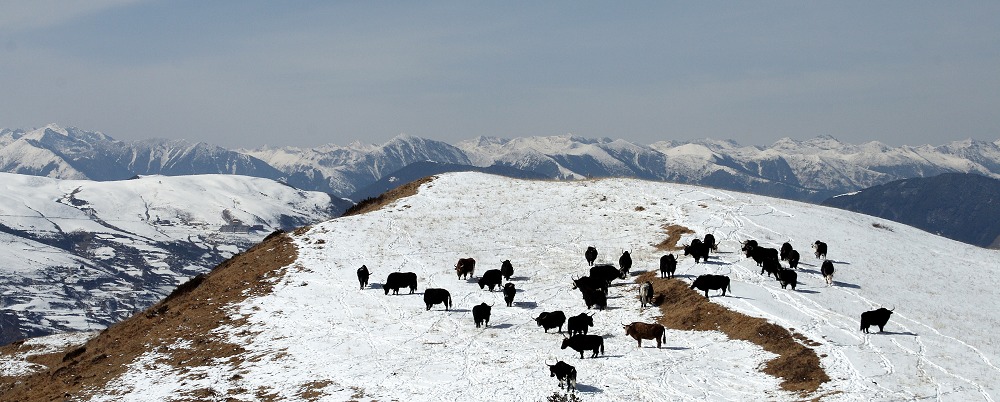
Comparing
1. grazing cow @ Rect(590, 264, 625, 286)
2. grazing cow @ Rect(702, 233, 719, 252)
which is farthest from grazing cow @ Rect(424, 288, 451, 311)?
grazing cow @ Rect(702, 233, 719, 252)

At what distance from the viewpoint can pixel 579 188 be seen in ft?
204

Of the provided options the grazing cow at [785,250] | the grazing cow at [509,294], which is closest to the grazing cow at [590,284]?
the grazing cow at [509,294]

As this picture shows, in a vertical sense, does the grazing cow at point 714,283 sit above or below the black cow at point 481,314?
above

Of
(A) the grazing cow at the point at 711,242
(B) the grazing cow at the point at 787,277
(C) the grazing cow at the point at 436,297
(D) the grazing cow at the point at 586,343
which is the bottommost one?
(D) the grazing cow at the point at 586,343

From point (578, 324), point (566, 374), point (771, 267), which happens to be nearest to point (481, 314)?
point (578, 324)

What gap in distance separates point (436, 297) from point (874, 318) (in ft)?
65.1

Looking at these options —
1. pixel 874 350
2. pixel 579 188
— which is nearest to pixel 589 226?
pixel 579 188

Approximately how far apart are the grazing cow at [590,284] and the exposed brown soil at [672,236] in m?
9.53

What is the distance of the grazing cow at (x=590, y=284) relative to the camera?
3616 cm

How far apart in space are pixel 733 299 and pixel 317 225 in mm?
31473

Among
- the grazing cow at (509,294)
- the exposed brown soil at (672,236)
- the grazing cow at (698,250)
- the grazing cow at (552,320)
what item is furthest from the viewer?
the exposed brown soil at (672,236)

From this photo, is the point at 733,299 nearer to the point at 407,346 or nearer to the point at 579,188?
the point at 407,346

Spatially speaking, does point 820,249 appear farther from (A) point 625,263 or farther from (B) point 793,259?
(A) point 625,263

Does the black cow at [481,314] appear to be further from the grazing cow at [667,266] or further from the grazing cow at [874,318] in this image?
the grazing cow at [874,318]
